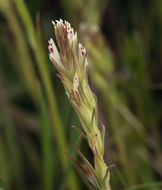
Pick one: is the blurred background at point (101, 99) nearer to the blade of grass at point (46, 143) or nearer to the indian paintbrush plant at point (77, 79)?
the blade of grass at point (46, 143)

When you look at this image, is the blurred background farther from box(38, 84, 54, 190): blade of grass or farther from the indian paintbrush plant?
the indian paintbrush plant

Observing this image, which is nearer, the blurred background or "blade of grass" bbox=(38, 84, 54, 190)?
"blade of grass" bbox=(38, 84, 54, 190)

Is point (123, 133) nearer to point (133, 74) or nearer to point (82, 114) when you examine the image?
point (133, 74)

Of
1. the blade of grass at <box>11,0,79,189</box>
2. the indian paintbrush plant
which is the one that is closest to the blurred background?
the blade of grass at <box>11,0,79,189</box>

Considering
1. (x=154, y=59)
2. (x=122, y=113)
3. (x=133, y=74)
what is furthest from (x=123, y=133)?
(x=154, y=59)

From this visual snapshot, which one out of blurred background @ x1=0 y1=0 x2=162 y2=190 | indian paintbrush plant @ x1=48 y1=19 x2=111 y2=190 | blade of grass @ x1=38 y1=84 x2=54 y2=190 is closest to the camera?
indian paintbrush plant @ x1=48 y1=19 x2=111 y2=190

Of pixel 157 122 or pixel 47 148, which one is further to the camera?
pixel 157 122
